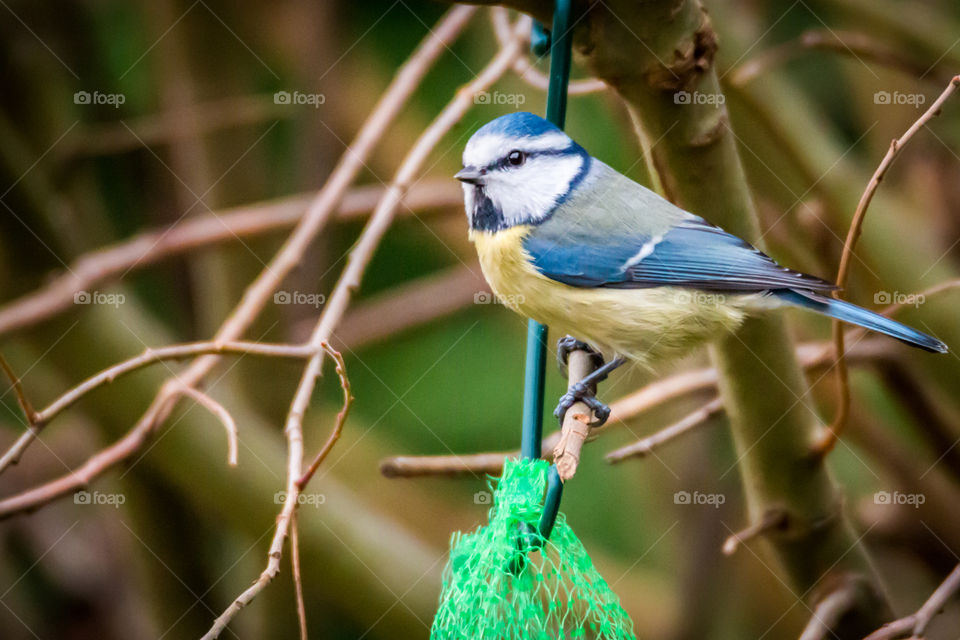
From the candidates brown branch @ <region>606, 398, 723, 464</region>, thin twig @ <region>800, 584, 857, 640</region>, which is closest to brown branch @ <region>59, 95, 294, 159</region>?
brown branch @ <region>606, 398, 723, 464</region>

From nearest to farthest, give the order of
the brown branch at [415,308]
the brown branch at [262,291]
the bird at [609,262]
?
the brown branch at [262,291]
the bird at [609,262]
the brown branch at [415,308]

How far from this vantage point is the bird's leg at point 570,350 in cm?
161

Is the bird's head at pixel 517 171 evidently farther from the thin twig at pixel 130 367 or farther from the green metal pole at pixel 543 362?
the thin twig at pixel 130 367

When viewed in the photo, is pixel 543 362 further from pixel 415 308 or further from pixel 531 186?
pixel 415 308

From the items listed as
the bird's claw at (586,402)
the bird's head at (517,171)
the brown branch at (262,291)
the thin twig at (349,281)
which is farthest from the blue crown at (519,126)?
the bird's claw at (586,402)

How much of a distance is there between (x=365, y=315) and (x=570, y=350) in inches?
30.2

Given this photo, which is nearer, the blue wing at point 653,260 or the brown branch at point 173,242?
the blue wing at point 653,260

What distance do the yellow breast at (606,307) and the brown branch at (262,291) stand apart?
30 centimetres

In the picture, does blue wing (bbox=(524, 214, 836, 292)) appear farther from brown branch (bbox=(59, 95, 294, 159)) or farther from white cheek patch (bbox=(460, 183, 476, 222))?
brown branch (bbox=(59, 95, 294, 159))

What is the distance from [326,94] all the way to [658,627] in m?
1.70

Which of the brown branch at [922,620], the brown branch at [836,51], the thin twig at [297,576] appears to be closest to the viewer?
the thin twig at [297,576]

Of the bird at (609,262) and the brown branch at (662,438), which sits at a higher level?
the bird at (609,262)

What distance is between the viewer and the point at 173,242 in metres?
1.89

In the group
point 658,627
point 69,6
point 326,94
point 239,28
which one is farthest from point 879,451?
point 69,6
